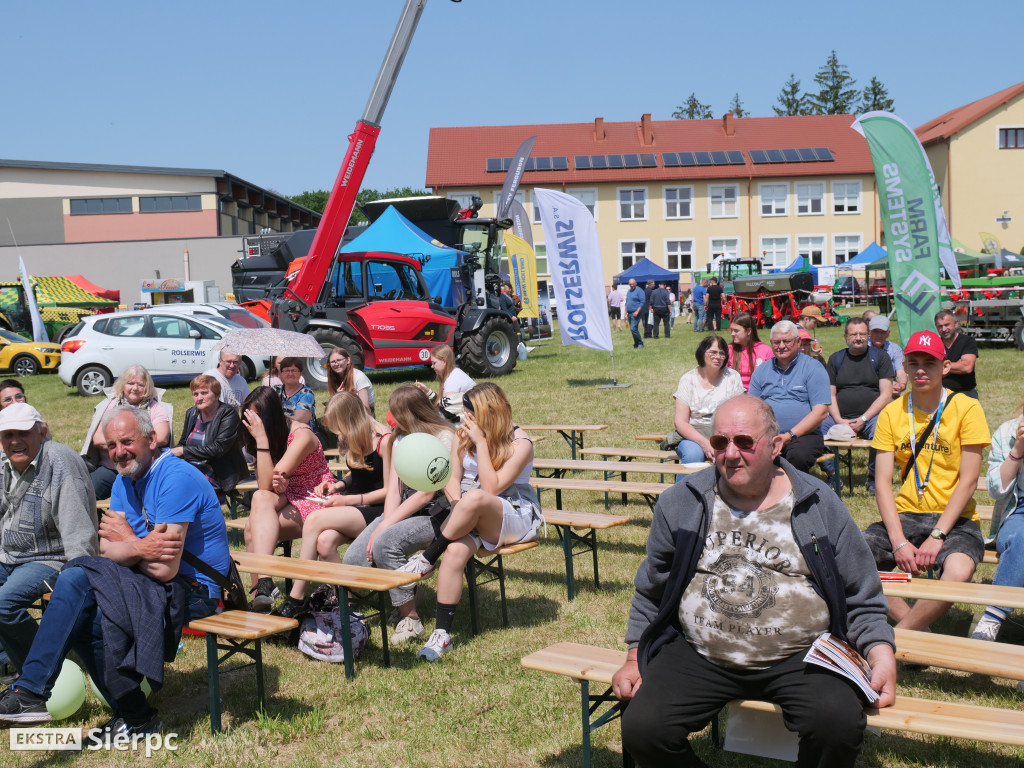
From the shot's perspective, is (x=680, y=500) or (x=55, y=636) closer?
(x=680, y=500)

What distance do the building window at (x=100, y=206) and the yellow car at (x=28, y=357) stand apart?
80.3ft

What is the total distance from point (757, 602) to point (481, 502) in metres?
2.06

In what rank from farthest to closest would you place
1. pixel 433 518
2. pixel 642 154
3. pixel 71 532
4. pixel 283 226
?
pixel 283 226
pixel 642 154
pixel 433 518
pixel 71 532

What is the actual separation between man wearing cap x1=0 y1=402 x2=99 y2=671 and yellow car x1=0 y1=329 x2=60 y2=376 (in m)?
19.7

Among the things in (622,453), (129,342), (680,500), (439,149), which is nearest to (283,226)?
(439,149)

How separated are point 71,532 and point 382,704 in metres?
1.62

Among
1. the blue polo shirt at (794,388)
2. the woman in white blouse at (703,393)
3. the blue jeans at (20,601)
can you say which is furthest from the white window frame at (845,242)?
the blue jeans at (20,601)

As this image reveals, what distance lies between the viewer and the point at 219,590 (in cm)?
423

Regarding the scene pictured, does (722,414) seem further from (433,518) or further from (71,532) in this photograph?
(71,532)

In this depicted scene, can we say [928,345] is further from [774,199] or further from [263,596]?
[774,199]

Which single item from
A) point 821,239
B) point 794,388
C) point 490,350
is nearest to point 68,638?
point 794,388

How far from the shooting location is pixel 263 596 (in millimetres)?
5223

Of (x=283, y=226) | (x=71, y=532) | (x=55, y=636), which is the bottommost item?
(x=55, y=636)

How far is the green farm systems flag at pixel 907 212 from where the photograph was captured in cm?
884
